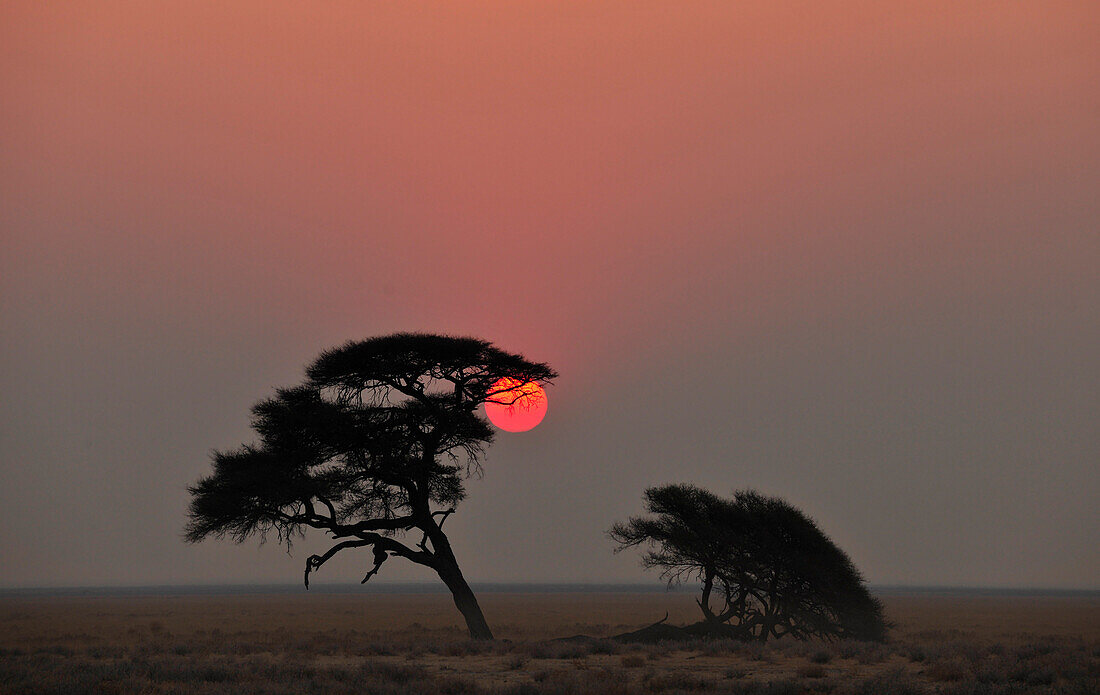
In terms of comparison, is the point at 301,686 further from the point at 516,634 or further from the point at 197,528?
the point at 516,634

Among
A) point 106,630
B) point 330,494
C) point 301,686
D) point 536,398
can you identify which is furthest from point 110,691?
point 106,630

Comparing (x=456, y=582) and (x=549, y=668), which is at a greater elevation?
(x=456, y=582)

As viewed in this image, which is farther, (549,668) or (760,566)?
(760,566)

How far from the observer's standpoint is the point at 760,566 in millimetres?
33156

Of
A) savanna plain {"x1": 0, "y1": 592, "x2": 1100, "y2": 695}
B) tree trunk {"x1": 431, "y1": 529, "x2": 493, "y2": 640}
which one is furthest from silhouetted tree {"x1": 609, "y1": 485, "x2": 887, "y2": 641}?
tree trunk {"x1": 431, "y1": 529, "x2": 493, "y2": 640}

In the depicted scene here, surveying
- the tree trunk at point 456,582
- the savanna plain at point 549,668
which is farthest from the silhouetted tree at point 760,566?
the tree trunk at point 456,582

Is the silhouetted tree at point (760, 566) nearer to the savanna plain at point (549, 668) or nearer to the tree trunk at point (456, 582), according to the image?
the savanna plain at point (549, 668)

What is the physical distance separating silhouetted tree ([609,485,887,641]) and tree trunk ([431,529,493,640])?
6.35 metres

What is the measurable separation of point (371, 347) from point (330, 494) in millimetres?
5121

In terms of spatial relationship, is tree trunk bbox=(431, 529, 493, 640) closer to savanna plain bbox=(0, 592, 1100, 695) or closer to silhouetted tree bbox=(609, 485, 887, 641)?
savanna plain bbox=(0, 592, 1100, 695)

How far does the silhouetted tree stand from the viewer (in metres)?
33.1

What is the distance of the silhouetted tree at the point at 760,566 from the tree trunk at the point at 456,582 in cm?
635

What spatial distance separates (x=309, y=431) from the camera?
3250 centimetres

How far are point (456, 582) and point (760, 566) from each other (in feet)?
34.1
